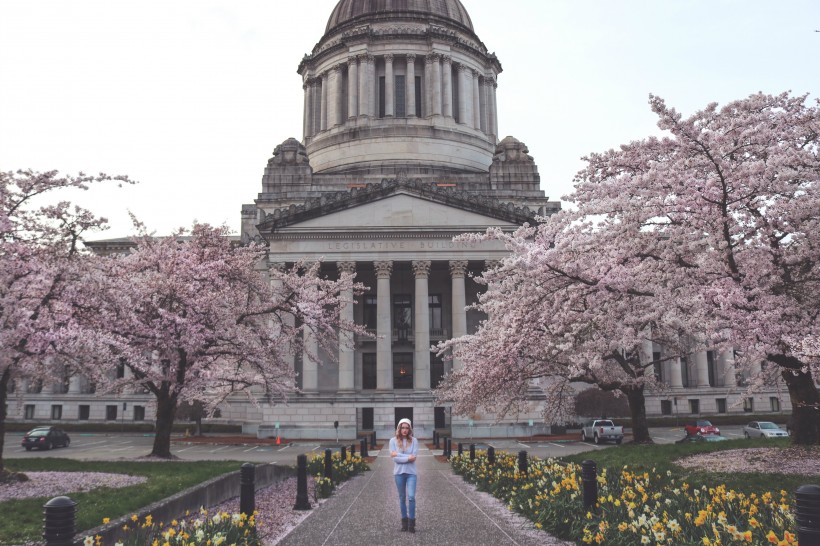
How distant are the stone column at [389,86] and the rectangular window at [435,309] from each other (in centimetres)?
2039

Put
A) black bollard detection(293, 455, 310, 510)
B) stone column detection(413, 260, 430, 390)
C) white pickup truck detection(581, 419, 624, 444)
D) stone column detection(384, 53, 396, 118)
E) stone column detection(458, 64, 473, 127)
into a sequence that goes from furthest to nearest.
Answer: stone column detection(458, 64, 473, 127) → stone column detection(384, 53, 396, 118) → stone column detection(413, 260, 430, 390) → white pickup truck detection(581, 419, 624, 444) → black bollard detection(293, 455, 310, 510)

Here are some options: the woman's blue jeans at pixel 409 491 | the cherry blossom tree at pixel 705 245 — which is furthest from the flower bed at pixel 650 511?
the cherry blossom tree at pixel 705 245

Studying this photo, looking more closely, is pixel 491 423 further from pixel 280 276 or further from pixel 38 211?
pixel 38 211

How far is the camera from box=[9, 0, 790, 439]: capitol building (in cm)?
4716

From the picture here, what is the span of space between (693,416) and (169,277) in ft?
173

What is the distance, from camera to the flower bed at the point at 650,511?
8352mm

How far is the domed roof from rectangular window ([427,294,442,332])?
3068 cm

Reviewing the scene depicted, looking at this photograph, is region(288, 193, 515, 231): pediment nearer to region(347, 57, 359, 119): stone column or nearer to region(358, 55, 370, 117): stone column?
region(358, 55, 370, 117): stone column

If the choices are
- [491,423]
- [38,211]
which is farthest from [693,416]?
[38,211]

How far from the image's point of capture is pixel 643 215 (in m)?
14.5

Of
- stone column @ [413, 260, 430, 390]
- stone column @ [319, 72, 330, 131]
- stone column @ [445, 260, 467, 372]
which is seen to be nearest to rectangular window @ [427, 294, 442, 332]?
stone column @ [445, 260, 467, 372]

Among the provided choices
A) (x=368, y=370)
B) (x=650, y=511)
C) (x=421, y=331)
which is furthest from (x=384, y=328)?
(x=650, y=511)

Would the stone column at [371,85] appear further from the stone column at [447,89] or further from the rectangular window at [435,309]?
the rectangular window at [435,309]

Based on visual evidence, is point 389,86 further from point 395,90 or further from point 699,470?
point 699,470
